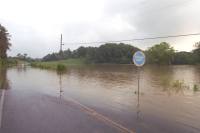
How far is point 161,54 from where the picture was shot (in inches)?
4604

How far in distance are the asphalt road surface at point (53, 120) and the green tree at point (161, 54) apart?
11049 cm

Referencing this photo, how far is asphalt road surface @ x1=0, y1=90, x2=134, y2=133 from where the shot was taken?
769 cm

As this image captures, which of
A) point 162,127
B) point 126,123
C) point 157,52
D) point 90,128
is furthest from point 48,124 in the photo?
point 157,52

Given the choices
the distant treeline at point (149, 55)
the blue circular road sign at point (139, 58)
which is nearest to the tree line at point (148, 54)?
the distant treeline at point (149, 55)

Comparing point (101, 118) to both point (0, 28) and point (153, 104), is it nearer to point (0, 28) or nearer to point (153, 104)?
point (153, 104)

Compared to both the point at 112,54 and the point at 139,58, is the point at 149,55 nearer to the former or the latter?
the point at 112,54

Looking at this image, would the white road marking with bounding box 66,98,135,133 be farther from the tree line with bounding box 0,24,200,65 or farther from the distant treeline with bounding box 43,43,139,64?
the distant treeline with bounding box 43,43,139,64

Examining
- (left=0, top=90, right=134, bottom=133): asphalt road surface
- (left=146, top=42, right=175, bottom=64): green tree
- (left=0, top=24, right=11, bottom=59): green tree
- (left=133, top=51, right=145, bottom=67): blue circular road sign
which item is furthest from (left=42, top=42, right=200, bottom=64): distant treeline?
(left=0, top=90, right=134, bottom=133): asphalt road surface

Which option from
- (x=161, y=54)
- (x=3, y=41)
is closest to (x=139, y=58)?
(x=3, y=41)

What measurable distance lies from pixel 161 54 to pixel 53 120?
113 m

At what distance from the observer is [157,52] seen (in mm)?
118312

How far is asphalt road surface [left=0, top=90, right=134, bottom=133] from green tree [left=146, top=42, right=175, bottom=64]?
11049 cm

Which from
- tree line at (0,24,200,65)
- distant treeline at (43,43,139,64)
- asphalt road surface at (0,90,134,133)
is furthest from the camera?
distant treeline at (43,43,139,64)

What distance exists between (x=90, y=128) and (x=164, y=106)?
18.9 ft
